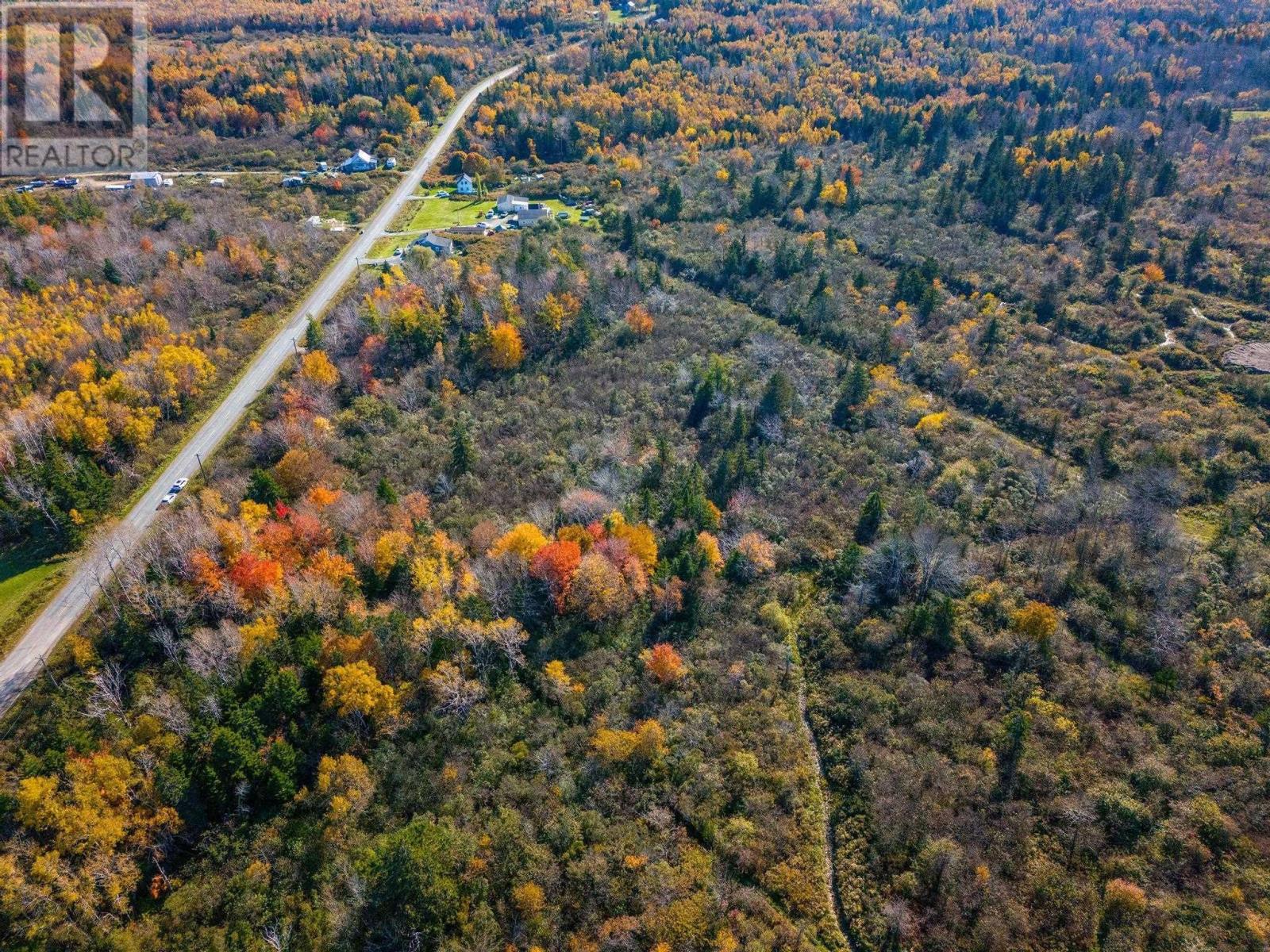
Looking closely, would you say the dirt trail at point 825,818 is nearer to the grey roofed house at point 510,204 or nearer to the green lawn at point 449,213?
the green lawn at point 449,213

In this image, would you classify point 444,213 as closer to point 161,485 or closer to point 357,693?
point 161,485

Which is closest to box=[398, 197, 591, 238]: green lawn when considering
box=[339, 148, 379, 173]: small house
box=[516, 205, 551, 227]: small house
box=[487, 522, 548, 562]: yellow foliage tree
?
box=[516, 205, 551, 227]: small house

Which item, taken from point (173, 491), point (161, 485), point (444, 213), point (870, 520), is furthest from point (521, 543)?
point (444, 213)

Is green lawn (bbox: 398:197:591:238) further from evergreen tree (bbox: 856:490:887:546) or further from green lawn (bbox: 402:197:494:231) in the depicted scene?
evergreen tree (bbox: 856:490:887:546)

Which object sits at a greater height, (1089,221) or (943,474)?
(1089,221)

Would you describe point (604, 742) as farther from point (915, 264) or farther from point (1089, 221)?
point (1089, 221)

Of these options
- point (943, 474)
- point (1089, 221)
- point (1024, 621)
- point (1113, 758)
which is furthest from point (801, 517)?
point (1089, 221)
